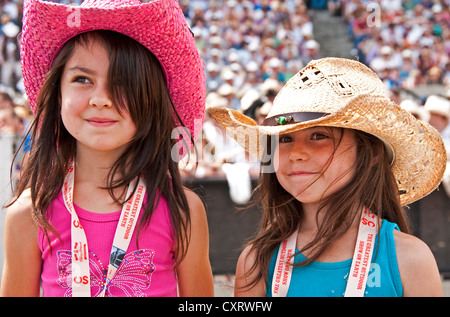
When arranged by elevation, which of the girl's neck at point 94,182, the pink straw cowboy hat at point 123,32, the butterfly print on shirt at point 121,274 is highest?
the pink straw cowboy hat at point 123,32

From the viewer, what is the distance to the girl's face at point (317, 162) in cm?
191

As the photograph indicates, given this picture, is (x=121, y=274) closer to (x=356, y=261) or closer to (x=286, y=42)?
(x=356, y=261)

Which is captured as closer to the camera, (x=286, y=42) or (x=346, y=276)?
(x=346, y=276)

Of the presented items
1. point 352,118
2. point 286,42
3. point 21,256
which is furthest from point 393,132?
point 286,42

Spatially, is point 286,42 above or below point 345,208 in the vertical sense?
below

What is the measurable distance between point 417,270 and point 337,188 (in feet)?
1.24

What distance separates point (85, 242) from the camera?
1.83 meters

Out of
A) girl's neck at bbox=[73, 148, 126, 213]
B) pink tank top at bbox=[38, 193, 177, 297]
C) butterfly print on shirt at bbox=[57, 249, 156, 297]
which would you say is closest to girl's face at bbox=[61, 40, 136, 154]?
girl's neck at bbox=[73, 148, 126, 213]

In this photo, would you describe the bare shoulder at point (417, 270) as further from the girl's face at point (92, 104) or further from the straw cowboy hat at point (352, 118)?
the girl's face at point (92, 104)

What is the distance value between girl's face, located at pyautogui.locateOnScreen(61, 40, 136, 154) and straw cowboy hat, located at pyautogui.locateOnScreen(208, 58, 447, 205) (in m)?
0.40

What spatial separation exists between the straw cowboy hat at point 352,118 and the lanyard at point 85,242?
467 mm

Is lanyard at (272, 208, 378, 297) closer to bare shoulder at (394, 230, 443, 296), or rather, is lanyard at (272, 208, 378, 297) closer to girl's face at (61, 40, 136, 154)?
bare shoulder at (394, 230, 443, 296)

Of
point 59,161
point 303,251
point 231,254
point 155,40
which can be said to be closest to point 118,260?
point 59,161

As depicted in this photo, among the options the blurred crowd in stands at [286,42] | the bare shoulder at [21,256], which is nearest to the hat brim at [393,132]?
the bare shoulder at [21,256]
